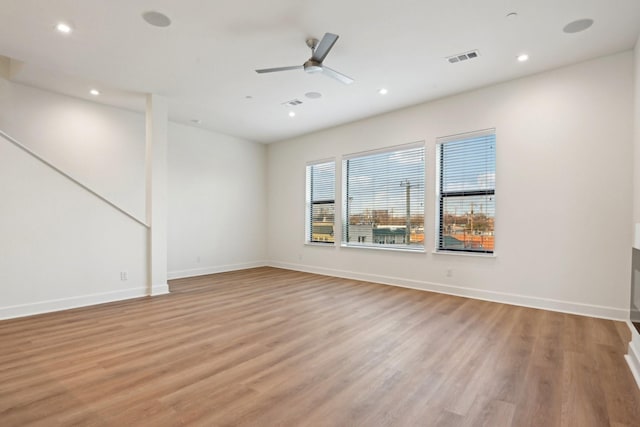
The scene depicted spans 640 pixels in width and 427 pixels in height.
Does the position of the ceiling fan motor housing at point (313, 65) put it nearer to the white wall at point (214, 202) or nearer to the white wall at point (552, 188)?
the white wall at point (552, 188)

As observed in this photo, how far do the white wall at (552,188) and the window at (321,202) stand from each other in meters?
2.12

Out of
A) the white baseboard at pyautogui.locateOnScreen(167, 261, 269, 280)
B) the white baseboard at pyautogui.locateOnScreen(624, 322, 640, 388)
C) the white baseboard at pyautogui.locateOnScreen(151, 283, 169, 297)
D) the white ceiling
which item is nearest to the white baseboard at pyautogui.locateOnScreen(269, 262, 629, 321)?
the white baseboard at pyautogui.locateOnScreen(624, 322, 640, 388)

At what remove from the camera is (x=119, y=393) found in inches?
86.0

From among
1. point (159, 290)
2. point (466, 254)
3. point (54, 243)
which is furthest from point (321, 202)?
point (54, 243)

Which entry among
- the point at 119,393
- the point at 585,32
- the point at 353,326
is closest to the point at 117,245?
the point at 119,393

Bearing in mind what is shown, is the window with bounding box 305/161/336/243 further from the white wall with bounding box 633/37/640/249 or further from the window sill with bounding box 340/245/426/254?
the white wall with bounding box 633/37/640/249

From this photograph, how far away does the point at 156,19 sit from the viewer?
3238 mm

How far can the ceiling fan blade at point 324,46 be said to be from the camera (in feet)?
10.2

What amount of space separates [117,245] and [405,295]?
15.0 ft

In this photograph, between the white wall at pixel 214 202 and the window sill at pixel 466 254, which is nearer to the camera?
the window sill at pixel 466 254

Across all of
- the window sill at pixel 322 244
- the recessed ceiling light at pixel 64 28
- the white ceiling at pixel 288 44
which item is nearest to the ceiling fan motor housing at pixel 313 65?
the white ceiling at pixel 288 44

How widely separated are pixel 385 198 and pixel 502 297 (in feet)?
8.61

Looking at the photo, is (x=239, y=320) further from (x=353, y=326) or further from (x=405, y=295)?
(x=405, y=295)

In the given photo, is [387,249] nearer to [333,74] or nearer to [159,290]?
[333,74]
